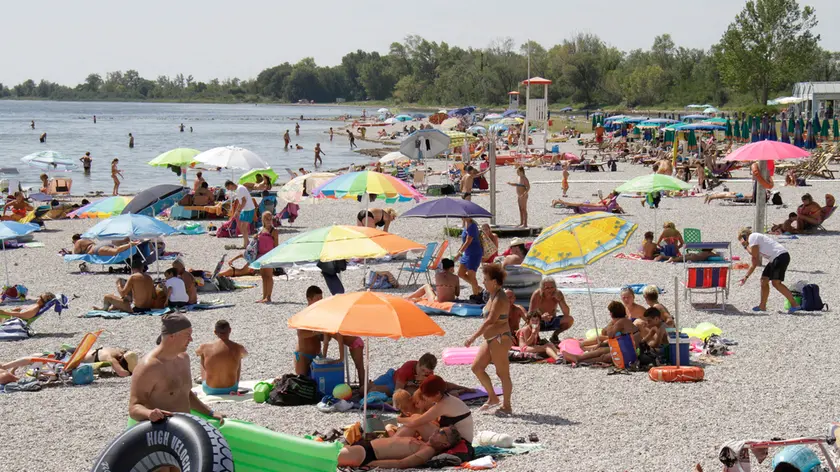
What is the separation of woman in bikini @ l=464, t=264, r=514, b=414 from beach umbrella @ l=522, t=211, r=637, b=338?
8.81 feet

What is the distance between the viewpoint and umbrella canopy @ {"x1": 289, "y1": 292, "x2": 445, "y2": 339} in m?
6.89

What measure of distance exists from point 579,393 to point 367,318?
237 centimetres

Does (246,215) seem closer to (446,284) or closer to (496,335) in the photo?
(446,284)

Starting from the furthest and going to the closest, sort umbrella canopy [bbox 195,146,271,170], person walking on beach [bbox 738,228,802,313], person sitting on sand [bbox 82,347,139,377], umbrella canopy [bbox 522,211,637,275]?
umbrella canopy [bbox 195,146,271,170]
person walking on beach [bbox 738,228,802,313]
umbrella canopy [bbox 522,211,637,275]
person sitting on sand [bbox 82,347,139,377]

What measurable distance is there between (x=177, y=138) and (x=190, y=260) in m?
68.2

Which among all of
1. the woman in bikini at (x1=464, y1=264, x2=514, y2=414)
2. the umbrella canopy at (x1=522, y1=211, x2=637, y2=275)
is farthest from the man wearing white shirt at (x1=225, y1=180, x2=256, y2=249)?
the woman in bikini at (x1=464, y1=264, x2=514, y2=414)

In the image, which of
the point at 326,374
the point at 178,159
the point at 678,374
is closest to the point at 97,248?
the point at 178,159

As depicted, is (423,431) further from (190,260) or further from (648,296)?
(190,260)

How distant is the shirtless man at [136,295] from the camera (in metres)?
12.4

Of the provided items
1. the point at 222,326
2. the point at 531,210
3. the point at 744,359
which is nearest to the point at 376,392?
the point at 222,326

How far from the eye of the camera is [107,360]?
9578 millimetres

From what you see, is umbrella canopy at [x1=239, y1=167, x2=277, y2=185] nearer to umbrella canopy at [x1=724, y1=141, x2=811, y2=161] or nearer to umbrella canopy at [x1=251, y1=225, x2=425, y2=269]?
umbrella canopy at [x1=724, y1=141, x2=811, y2=161]

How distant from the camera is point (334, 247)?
1059 centimetres

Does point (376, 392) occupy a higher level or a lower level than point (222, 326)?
lower
